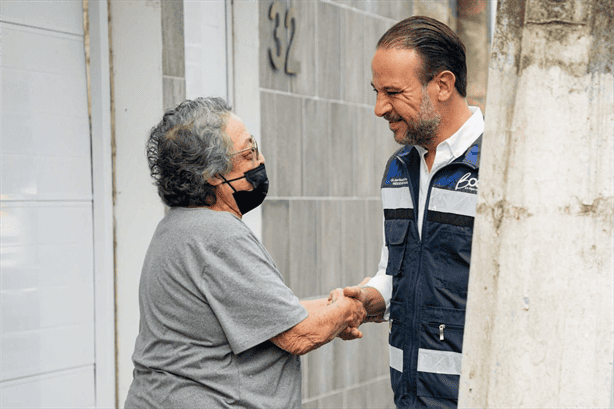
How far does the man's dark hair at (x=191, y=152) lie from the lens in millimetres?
2697

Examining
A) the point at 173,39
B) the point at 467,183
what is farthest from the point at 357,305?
the point at 173,39

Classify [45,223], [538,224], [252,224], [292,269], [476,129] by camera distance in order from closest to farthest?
[538,224]
[476,129]
[45,223]
[252,224]
[292,269]

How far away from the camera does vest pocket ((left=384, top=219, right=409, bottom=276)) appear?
2.69 metres

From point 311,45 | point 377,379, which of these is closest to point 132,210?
point 311,45

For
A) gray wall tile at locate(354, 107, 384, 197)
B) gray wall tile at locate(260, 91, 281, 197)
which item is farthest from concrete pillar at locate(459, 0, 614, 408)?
gray wall tile at locate(354, 107, 384, 197)

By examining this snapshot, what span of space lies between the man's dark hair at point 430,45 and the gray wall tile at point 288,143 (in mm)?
2533

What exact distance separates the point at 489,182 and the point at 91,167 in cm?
301

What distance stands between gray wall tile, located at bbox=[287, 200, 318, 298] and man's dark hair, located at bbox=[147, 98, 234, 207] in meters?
2.61

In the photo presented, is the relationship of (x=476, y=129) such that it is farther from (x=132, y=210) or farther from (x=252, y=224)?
(x=252, y=224)

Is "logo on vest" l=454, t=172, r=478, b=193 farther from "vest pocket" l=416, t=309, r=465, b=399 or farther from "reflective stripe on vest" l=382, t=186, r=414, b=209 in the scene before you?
"vest pocket" l=416, t=309, r=465, b=399

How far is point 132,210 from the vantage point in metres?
4.26

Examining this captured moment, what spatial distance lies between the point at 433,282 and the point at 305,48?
322 centimetres

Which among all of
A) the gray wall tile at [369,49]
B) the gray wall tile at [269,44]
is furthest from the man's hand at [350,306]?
the gray wall tile at [369,49]

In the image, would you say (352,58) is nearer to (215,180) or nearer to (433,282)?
(215,180)
